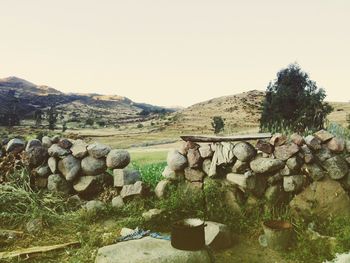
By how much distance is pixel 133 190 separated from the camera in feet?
24.6

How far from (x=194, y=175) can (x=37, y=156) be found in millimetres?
3498

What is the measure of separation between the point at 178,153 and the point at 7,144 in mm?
4078

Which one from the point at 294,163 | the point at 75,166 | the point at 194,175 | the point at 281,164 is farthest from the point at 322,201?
the point at 75,166

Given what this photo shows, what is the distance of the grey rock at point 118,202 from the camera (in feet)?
24.5

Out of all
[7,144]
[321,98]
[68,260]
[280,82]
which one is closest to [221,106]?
[280,82]

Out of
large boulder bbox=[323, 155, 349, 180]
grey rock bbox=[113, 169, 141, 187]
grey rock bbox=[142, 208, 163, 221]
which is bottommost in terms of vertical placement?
grey rock bbox=[142, 208, 163, 221]

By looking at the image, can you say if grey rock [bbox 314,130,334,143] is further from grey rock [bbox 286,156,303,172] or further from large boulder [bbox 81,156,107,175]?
large boulder [bbox 81,156,107,175]

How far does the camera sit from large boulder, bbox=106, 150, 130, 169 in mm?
8008

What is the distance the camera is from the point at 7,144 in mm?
8734

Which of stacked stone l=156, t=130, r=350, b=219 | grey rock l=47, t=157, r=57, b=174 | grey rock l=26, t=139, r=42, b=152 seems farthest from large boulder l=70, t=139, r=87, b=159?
stacked stone l=156, t=130, r=350, b=219

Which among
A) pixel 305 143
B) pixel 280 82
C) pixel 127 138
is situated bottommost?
pixel 127 138

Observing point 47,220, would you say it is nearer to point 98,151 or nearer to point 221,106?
point 98,151

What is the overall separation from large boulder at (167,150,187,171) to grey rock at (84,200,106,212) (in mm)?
1526

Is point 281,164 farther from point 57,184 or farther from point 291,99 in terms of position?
point 291,99
